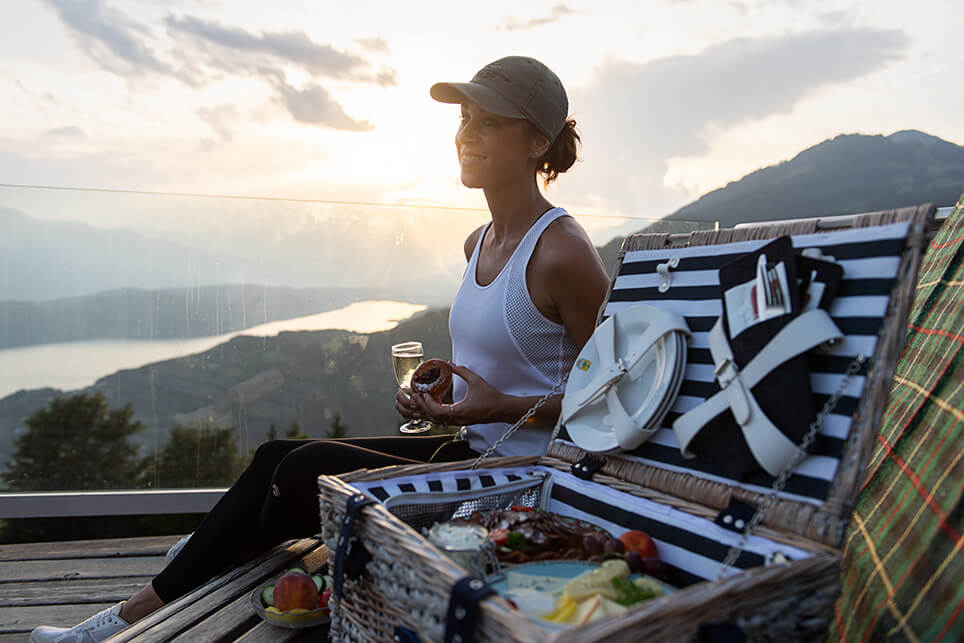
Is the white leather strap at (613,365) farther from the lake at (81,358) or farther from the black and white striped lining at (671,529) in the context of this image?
the lake at (81,358)

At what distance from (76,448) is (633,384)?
8.36 feet

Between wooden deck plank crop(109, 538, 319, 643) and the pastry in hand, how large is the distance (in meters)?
0.58

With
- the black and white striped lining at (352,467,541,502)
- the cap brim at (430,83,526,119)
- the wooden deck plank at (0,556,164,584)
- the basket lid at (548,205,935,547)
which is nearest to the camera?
the basket lid at (548,205,935,547)

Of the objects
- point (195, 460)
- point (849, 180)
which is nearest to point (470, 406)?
point (195, 460)

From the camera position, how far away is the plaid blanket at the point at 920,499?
855 mm

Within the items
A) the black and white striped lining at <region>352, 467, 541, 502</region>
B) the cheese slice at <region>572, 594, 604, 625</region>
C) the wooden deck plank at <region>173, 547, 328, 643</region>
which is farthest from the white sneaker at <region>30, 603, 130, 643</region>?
the cheese slice at <region>572, 594, 604, 625</region>

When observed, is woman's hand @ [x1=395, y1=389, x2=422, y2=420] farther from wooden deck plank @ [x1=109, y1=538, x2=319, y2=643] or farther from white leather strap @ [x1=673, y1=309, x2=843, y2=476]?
white leather strap @ [x1=673, y1=309, x2=843, y2=476]

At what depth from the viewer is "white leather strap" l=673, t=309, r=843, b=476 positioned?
87 cm

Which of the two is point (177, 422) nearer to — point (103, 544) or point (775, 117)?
point (103, 544)

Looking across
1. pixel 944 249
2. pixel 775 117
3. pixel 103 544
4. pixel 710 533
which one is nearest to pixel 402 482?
pixel 710 533

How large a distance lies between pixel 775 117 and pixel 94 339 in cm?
574

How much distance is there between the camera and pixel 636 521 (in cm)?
105

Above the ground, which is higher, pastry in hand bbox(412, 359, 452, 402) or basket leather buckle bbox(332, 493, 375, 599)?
pastry in hand bbox(412, 359, 452, 402)

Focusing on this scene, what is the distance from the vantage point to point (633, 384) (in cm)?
119
